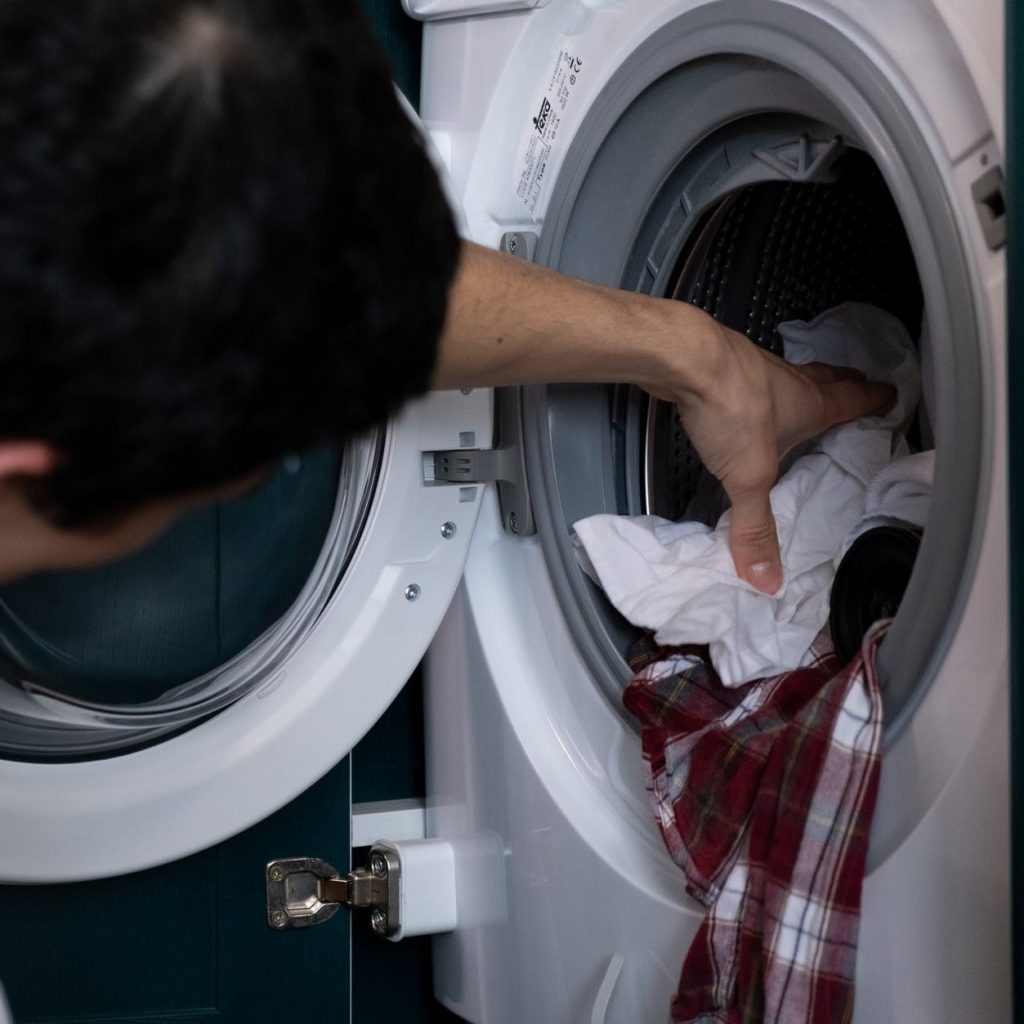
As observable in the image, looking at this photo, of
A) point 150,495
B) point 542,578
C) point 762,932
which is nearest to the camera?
point 150,495

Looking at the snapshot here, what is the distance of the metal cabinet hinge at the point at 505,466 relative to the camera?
0.97m

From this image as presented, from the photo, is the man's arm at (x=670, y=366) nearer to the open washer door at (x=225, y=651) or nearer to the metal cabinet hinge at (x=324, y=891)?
the open washer door at (x=225, y=651)

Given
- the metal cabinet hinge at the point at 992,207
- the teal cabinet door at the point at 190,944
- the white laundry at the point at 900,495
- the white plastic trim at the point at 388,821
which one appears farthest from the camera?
the white plastic trim at the point at 388,821

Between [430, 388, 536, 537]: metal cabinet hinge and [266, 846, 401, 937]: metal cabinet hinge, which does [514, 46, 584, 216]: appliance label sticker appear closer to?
[430, 388, 536, 537]: metal cabinet hinge

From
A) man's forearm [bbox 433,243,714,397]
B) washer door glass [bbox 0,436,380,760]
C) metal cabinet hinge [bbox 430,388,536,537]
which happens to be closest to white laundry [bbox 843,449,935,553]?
man's forearm [bbox 433,243,714,397]

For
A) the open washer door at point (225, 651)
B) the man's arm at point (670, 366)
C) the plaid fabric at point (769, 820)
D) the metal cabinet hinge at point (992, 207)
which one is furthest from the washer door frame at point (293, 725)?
the metal cabinet hinge at point (992, 207)

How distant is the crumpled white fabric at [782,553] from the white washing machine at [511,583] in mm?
38

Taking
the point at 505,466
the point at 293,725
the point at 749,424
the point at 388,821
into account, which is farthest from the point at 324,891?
the point at 749,424

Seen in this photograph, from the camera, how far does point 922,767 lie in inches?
25.8

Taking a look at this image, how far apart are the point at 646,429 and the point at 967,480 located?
0.41 m

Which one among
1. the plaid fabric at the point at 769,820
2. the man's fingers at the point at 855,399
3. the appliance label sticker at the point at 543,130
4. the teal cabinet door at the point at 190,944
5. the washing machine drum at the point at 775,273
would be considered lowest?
the teal cabinet door at the point at 190,944

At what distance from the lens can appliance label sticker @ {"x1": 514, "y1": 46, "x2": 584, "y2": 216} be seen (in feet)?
3.11

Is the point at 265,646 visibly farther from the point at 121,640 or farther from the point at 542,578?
the point at 542,578

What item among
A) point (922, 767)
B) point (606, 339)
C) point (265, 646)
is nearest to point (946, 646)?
point (922, 767)
